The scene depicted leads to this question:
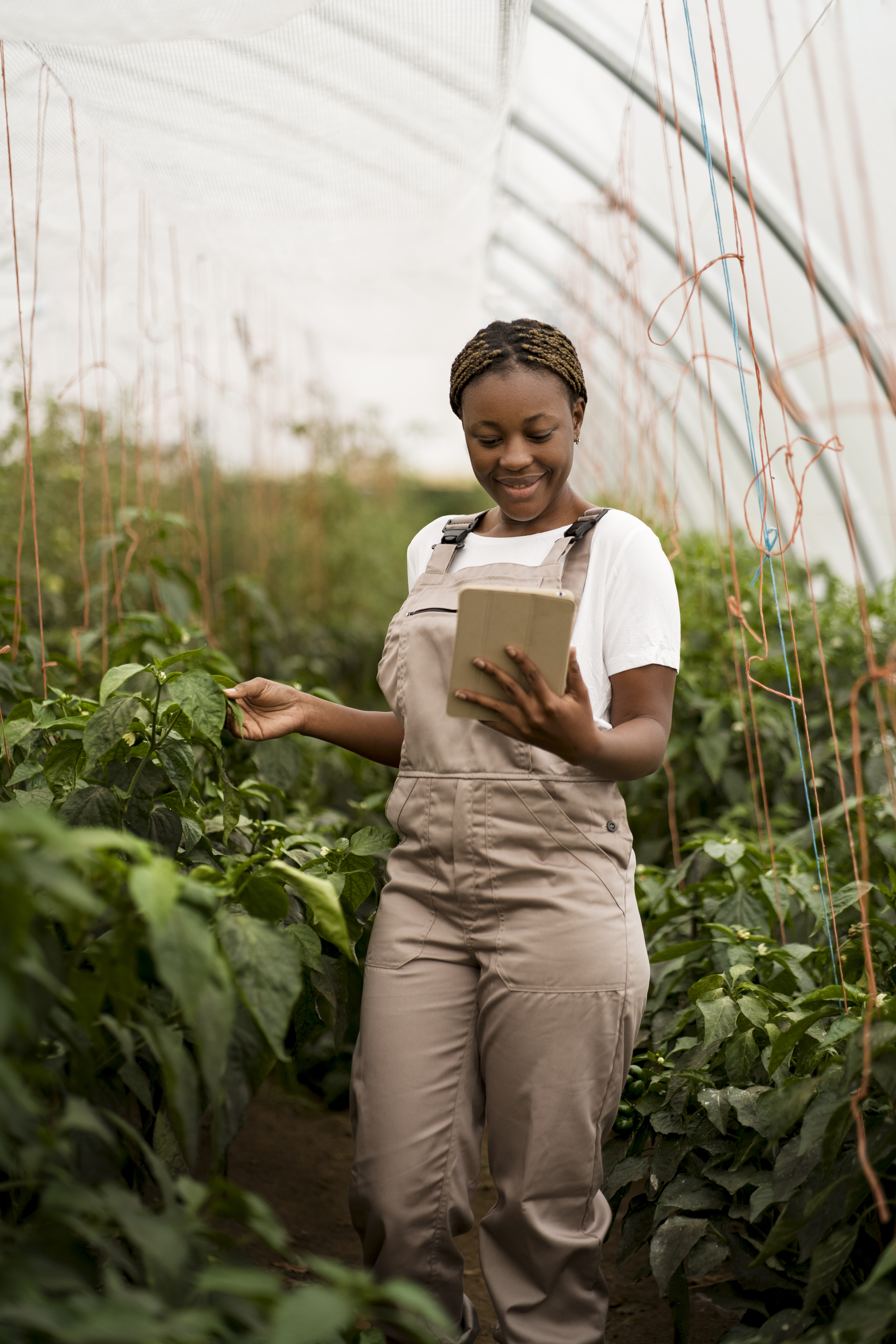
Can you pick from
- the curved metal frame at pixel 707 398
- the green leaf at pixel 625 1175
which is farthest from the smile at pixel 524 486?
the curved metal frame at pixel 707 398

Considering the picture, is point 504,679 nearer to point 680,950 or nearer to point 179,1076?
point 179,1076

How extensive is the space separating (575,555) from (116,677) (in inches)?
25.1

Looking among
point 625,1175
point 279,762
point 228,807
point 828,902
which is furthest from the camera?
point 279,762

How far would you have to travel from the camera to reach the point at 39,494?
3.52m

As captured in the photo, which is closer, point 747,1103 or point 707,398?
point 747,1103

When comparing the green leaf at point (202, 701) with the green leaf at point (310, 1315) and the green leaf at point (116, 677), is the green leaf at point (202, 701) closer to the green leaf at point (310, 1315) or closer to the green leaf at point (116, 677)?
the green leaf at point (116, 677)

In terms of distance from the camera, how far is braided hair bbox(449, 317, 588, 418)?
1.46m

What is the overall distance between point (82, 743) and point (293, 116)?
192 cm

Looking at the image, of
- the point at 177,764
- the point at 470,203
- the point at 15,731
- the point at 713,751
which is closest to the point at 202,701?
the point at 177,764

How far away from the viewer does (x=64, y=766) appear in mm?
1488

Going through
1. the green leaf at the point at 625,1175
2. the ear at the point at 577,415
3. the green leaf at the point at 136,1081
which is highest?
the ear at the point at 577,415

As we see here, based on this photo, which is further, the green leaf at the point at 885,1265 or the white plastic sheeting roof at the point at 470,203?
the white plastic sheeting roof at the point at 470,203

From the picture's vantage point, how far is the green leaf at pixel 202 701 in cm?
147

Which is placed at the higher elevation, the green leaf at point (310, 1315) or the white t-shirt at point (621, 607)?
the white t-shirt at point (621, 607)
